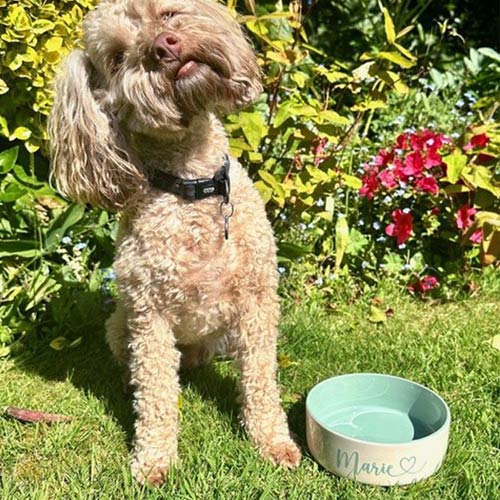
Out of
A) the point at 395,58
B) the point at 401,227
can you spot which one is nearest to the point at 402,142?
the point at 401,227

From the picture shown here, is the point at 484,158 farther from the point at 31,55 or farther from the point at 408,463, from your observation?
the point at 31,55

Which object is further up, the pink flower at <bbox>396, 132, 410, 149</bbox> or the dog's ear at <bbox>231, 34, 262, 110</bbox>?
the dog's ear at <bbox>231, 34, 262, 110</bbox>

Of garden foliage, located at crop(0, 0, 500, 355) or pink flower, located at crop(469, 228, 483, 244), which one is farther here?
pink flower, located at crop(469, 228, 483, 244)

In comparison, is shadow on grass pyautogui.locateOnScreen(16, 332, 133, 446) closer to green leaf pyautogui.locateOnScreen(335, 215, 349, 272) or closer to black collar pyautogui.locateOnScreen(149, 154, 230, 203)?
black collar pyautogui.locateOnScreen(149, 154, 230, 203)

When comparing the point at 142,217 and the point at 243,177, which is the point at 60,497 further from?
the point at 243,177

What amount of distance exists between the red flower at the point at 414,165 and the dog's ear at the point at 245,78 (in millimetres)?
1526

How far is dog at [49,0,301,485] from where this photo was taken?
98.0 inches

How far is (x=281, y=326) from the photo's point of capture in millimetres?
3791

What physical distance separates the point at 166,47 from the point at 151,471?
1527 mm

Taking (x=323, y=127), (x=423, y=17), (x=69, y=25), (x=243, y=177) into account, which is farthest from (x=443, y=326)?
(x=423, y=17)

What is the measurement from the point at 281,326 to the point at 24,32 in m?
1.91

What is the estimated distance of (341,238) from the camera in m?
4.00

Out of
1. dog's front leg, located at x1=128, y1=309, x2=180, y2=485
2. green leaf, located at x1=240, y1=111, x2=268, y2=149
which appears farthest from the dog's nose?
green leaf, located at x1=240, y1=111, x2=268, y2=149

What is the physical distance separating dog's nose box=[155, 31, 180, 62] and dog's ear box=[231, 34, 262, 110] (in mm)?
266
